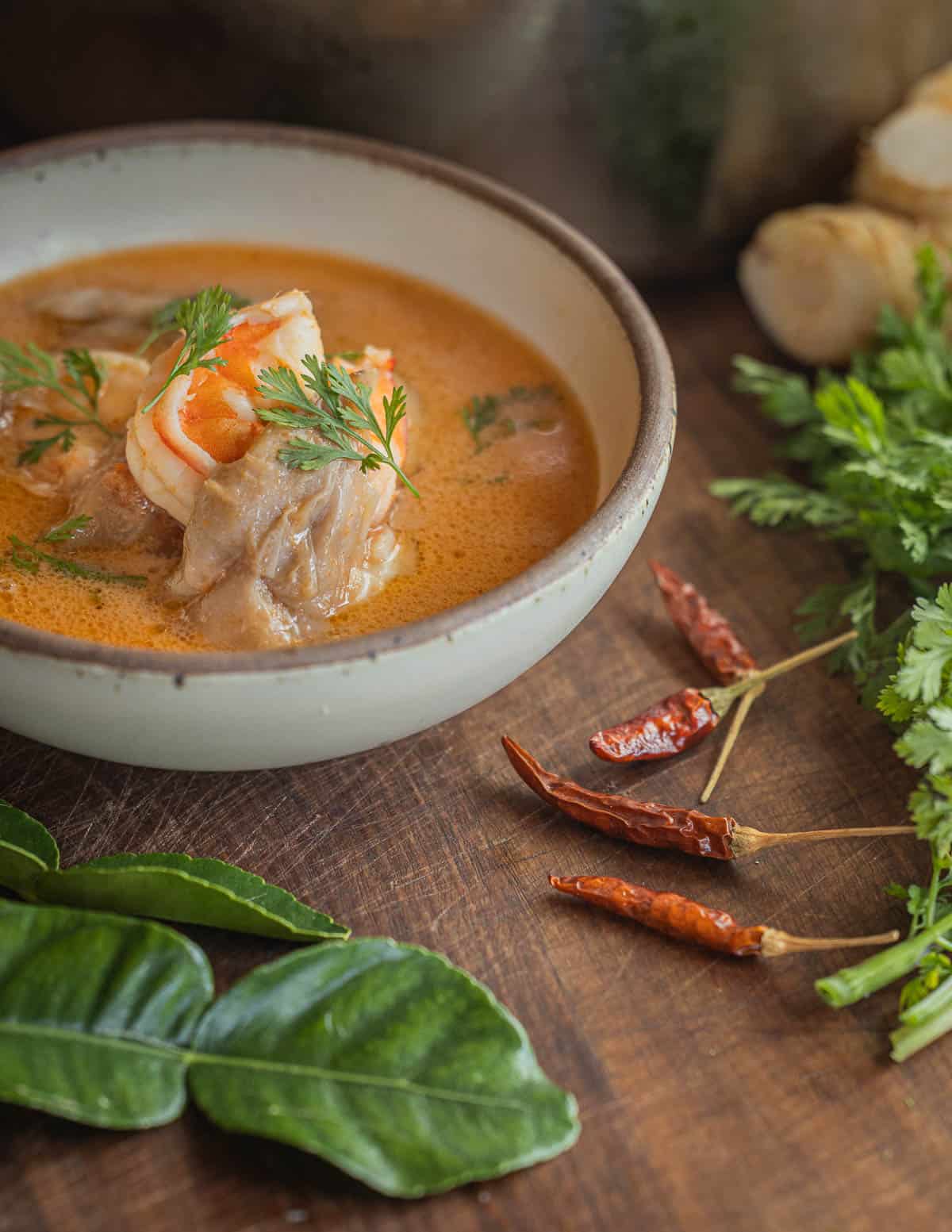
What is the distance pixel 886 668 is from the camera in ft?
8.03

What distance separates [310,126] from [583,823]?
1952 millimetres

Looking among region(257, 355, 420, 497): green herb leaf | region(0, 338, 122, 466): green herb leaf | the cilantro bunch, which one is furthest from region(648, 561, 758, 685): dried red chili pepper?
region(0, 338, 122, 466): green herb leaf

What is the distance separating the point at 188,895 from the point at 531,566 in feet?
2.37

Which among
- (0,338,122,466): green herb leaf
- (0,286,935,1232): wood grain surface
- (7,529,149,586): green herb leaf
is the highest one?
(0,338,122,466): green herb leaf

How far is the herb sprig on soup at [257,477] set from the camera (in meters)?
2.16

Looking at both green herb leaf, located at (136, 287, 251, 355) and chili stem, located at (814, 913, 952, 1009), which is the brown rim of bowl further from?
chili stem, located at (814, 913, 952, 1009)

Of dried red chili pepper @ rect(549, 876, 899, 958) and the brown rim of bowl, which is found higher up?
the brown rim of bowl

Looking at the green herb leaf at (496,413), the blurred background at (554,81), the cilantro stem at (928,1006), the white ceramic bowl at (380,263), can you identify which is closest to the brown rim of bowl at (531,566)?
the white ceramic bowl at (380,263)

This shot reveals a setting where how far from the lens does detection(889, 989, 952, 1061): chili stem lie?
1.93 meters

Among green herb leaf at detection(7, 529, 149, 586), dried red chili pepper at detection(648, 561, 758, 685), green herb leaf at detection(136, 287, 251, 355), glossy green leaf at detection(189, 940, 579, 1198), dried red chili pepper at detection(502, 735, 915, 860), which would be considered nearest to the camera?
glossy green leaf at detection(189, 940, 579, 1198)

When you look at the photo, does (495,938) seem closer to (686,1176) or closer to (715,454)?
(686,1176)

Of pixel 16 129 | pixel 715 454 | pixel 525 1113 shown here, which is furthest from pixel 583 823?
pixel 16 129

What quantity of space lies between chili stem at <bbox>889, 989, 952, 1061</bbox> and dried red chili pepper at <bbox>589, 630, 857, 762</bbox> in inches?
24.3

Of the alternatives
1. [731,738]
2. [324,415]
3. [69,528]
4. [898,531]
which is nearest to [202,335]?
[324,415]
